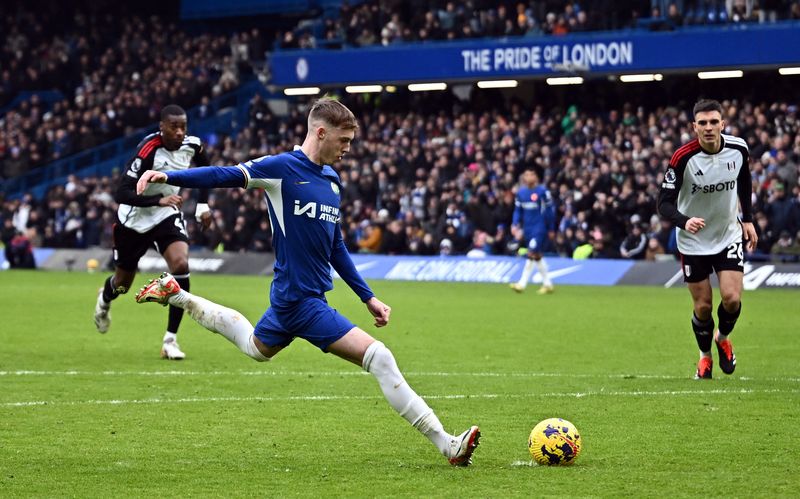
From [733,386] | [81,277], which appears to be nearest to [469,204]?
[81,277]

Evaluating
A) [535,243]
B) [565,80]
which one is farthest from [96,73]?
[535,243]

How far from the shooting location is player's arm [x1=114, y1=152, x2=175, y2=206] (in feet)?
44.2

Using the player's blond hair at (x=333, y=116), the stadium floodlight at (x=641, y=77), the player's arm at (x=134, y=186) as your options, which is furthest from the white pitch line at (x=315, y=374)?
the stadium floodlight at (x=641, y=77)

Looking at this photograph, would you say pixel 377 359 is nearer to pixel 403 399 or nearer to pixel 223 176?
pixel 403 399

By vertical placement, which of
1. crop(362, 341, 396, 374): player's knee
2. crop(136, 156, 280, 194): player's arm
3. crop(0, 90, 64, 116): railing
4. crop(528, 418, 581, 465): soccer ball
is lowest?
crop(0, 90, 64, 116): railing

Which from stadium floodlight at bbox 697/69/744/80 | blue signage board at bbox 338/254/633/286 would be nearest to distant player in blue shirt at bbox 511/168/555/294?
blue signage board at bbox 338/254/633/286

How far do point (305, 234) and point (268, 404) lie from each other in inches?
124

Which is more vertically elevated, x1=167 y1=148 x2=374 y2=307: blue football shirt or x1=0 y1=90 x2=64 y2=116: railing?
x1=167 y1=148 x2=374 y2=307: blue football shirt

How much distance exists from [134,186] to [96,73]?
39.4 metres

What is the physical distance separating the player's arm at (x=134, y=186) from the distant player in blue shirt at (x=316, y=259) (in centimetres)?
492

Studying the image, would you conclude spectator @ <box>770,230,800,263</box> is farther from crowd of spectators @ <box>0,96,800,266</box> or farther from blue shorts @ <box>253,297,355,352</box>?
blue shorts @ <box>253,297,355,352</box>

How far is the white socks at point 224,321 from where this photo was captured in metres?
8.66

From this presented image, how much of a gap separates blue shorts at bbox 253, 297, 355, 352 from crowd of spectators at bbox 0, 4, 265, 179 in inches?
1596

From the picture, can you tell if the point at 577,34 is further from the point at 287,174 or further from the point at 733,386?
the point at 287,174
